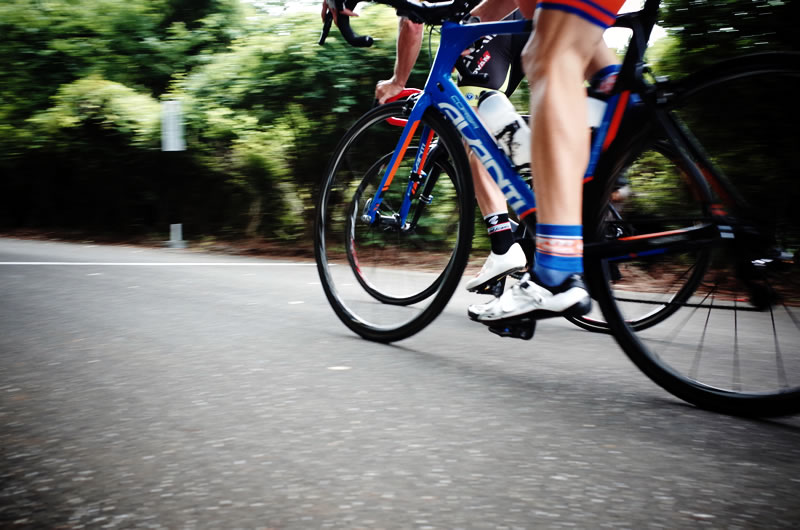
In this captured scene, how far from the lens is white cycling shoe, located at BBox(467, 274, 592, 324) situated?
2176 mm

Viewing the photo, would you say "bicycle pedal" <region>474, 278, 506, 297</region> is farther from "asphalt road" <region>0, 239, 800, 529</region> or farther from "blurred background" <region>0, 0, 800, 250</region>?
"blurred background" <region>0, 0, 800, 250</region>

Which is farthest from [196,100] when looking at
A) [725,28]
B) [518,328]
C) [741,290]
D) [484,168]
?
[741,290]

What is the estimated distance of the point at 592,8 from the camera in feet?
6.86

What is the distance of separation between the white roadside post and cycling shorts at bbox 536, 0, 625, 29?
6.84 meters

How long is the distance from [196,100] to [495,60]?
242 inches

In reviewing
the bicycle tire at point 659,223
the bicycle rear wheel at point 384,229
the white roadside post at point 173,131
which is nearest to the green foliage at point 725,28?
the bicycle rear wheel at point 384,229

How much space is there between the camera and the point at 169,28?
40.5 feet

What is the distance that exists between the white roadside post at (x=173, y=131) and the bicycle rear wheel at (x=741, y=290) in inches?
267

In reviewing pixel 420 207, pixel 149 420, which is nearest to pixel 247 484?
pixel 149 420

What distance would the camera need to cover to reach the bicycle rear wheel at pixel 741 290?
6.60ft

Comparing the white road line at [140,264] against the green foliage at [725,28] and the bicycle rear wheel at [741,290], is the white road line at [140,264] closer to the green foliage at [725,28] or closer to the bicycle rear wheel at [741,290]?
the green foliage at [725,28]

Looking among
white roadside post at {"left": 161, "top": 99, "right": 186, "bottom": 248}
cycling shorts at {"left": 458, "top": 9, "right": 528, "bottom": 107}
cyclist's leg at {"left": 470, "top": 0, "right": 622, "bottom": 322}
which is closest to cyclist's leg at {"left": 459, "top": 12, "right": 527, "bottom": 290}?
cycling shorts at {"left": 458, "top": 9, "right": 528, "bottom": 107}

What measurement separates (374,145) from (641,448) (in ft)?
7.28

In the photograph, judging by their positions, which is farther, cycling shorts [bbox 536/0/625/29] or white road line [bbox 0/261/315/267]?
white road line [bbox 0/261/315/267]
